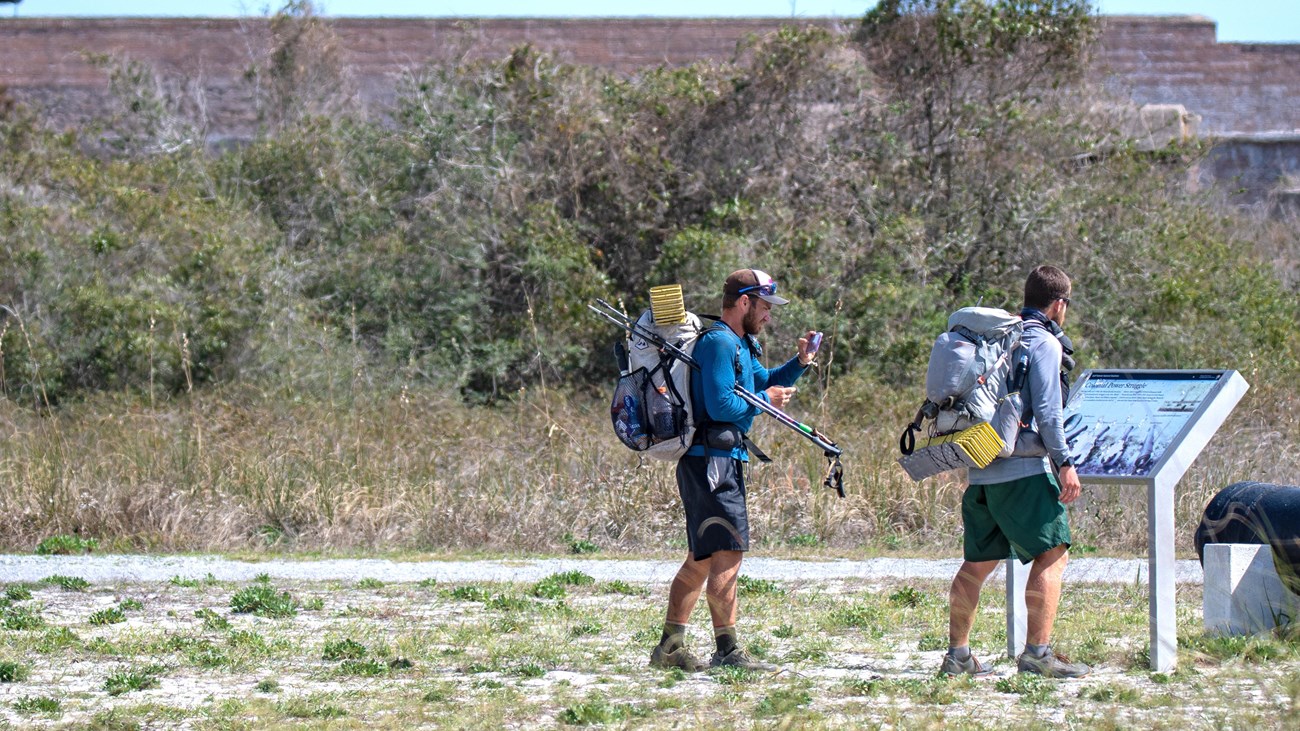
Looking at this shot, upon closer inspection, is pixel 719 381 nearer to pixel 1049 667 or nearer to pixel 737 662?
pixel 737 662

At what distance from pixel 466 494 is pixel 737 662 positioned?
6975 millimetres

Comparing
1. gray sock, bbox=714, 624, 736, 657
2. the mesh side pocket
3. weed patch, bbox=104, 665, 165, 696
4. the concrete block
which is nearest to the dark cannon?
the concrete block

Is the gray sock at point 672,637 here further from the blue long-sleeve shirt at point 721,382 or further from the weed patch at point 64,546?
the weed patch at point 64,546

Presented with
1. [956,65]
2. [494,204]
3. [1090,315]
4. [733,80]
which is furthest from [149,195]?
[1090,315]

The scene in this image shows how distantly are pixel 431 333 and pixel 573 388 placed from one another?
2.70 metres

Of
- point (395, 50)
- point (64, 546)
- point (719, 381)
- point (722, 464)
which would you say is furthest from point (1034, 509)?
point (395, 50)

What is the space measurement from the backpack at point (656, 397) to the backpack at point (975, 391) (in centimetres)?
101

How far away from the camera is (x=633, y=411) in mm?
6609

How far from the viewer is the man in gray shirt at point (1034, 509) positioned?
249 inches

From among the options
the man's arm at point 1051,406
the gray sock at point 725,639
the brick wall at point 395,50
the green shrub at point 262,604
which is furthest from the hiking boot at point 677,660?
the brick wall at point 395,50

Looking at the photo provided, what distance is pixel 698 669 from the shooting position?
22.6 feet

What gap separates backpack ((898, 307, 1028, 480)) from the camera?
20.5 ft

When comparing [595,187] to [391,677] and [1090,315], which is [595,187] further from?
[391,677]

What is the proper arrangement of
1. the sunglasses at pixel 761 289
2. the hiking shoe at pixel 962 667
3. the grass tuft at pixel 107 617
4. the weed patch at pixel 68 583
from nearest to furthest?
the hiking shoe at pixel 962 667 < the sunglasses at pixel 761 289 < the grass tuft at pixel 107 617 < the weed patch at pixel 68 583
